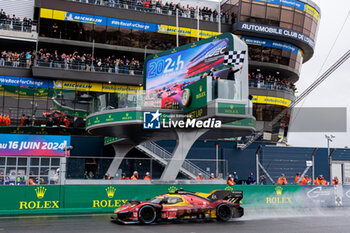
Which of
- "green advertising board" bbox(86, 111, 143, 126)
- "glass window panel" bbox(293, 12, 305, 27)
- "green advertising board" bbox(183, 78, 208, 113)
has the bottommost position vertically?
"green advertising board" bbox(86, 111, 143, 126)

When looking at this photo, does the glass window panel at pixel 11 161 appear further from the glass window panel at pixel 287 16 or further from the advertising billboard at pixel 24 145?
the glass window panel at pixel 287 16

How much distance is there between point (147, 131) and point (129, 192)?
4.60m

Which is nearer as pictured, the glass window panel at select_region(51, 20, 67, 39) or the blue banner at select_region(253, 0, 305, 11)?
the glass window panel at select_region(51, 20, 67, 39)

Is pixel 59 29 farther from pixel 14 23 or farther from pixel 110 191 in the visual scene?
pixel 110 191

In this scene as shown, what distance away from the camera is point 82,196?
19375 mm

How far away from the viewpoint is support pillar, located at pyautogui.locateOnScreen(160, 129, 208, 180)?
22.4 metres

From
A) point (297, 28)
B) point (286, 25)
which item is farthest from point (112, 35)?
point (297, 28)

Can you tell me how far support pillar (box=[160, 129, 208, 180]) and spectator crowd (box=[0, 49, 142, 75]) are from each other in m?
19.9

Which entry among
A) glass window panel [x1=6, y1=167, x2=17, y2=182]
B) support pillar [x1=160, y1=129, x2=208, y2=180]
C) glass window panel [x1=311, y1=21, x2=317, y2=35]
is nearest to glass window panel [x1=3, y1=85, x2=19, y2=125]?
glass window panel [x1=6, y1=167, x2=17, y2=182]

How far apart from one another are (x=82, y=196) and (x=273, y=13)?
34.7m

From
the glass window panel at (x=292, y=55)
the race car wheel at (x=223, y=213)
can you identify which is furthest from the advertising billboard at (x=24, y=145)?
the glass window panel at (x=292, y=55)

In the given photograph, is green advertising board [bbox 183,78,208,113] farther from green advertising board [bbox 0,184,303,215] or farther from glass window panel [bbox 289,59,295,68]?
glass window panel [bbox 289,59,295,68]

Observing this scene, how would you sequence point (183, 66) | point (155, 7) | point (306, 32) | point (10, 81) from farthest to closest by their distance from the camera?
1. point (306, 32)
2. point (155, 7)
3. point (10, 81)
4. point (183, 66)

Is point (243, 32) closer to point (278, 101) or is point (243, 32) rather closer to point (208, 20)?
point (208, 20)
